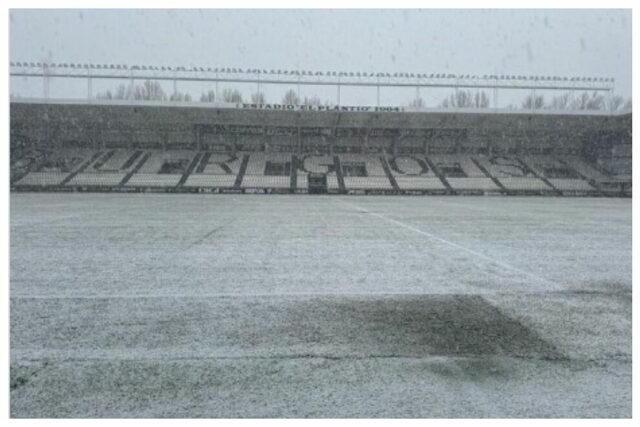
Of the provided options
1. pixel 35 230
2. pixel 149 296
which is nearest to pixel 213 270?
pixel 149 296

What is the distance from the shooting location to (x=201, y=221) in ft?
46.7

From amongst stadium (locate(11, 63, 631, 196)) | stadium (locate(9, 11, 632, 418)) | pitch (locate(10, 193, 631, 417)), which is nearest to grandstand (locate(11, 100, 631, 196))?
stadium (locate(11, 63, 631, 196))

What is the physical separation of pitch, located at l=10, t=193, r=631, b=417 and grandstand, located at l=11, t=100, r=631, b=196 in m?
31.4

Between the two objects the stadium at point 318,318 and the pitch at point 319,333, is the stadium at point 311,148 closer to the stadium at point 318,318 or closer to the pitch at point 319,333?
the stadium at point 318,318

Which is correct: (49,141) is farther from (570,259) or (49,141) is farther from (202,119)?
(570,259)

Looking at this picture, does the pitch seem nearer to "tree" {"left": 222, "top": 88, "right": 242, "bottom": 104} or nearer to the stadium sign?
the stadium sign

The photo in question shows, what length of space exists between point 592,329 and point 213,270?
4236mm

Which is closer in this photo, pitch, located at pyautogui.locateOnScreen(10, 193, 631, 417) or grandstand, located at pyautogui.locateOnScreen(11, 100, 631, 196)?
pitch, located at pyautogui.locateOnScreen(10, 193, 631, 417)

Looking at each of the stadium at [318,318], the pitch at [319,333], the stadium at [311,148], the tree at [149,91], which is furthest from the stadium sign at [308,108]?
the pitch at [319,333]

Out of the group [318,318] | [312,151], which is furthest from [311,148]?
[318,318]

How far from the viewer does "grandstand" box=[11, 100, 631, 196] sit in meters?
38.9

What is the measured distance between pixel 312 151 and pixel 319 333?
137 ft

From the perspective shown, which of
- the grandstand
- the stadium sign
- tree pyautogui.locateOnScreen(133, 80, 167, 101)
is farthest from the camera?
tree pyautogui.locateOnScreen(133, 80, 167, 101)

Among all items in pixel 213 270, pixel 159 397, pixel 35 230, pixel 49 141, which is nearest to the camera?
pixel 159 397
